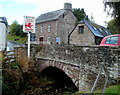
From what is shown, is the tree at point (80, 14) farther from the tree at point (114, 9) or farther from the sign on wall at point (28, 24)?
the tree at point (114, 9)

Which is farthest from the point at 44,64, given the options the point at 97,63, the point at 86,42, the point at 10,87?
the point at 86,42

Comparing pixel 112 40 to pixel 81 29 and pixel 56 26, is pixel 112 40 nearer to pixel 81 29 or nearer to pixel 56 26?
pixel 81 29

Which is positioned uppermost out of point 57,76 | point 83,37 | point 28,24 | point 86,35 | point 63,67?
point 28,24

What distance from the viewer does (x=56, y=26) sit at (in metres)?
21.4

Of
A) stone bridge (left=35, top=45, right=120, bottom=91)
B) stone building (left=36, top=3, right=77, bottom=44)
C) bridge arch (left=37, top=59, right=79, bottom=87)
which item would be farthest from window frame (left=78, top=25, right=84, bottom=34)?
stone bridge (left=35, top=45, right=120, bottom=91)

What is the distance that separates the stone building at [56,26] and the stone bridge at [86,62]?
12.1 meters

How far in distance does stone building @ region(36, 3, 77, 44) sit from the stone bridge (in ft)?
39.6

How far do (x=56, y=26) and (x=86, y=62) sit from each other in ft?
51.1

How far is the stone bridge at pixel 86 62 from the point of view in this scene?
5.20m

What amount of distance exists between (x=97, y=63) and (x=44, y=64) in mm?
5661

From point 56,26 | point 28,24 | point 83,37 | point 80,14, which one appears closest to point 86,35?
point 83,37

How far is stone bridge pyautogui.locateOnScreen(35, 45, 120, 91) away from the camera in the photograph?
205 inches

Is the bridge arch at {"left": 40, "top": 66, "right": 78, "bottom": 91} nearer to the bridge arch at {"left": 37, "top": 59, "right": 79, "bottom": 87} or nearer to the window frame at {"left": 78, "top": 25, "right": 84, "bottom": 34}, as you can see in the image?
the bridge arch at {"left": 37, "top": 59, "right": 79, "bottom": 87}

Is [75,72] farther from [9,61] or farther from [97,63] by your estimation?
[9,61]
